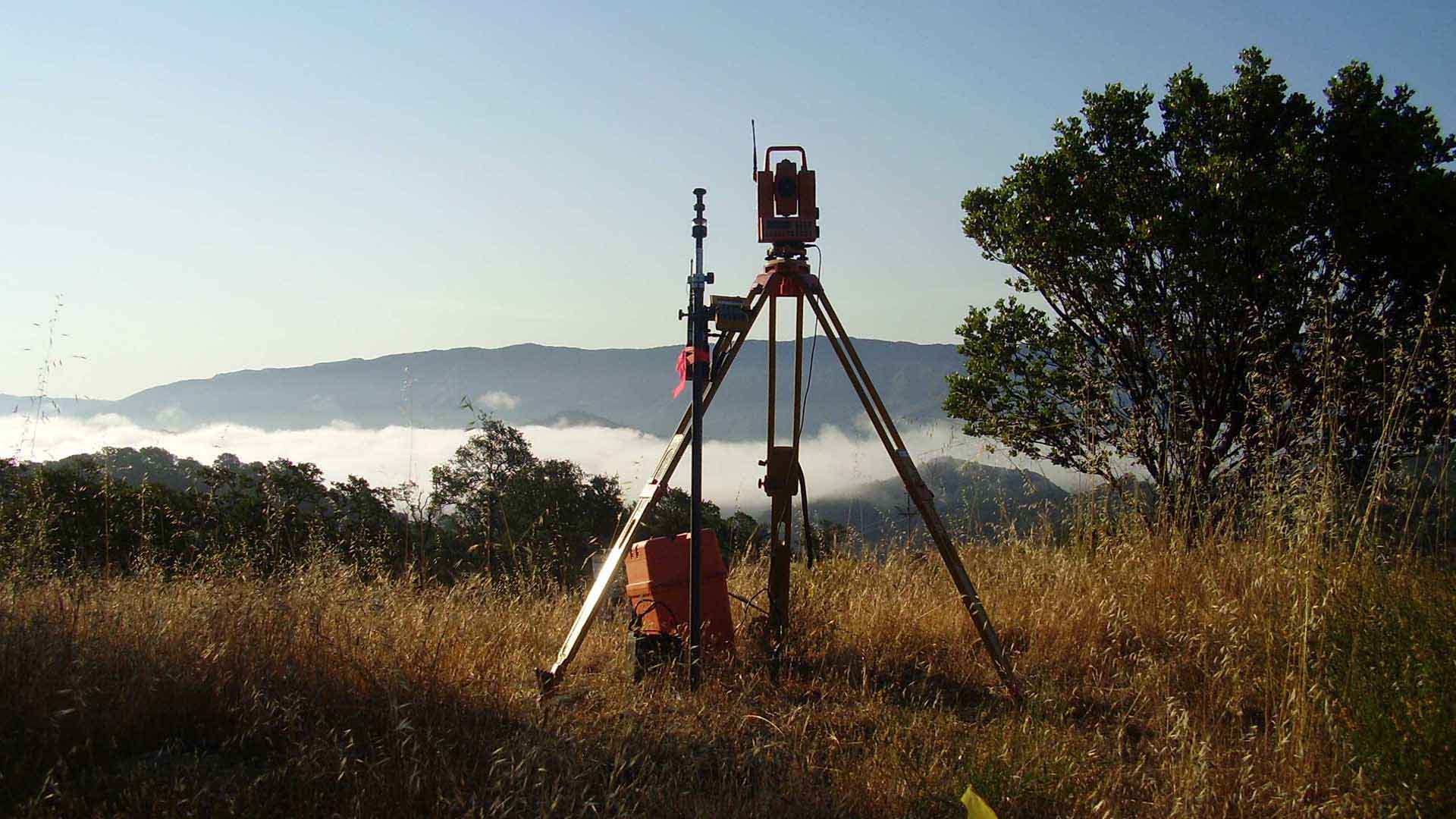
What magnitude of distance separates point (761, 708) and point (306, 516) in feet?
23.2

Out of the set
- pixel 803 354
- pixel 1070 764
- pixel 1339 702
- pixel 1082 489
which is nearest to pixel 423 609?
pixel 803 354

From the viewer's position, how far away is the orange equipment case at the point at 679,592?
13.5ft

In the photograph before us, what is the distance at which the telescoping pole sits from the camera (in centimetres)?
368

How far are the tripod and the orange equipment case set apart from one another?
23 centimetres

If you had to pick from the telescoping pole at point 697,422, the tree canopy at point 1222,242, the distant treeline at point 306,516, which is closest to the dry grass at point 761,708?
the telescoping pole at point 697,422

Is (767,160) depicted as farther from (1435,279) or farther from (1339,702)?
(1435,279)

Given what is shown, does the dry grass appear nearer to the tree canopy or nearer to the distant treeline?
the distant treeline

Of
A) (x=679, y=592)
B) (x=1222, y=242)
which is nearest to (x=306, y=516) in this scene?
(x=679, y=592)

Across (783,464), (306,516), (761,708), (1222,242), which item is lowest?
(761,708)

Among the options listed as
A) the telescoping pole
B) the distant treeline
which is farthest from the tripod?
the distant treeline

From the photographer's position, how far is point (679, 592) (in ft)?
13.5

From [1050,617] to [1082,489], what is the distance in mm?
1663

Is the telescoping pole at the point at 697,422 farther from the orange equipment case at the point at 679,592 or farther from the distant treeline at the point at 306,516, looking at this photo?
the distant treeline at the point at 306,516

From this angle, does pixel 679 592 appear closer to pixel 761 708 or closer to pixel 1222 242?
pixel 761 708
